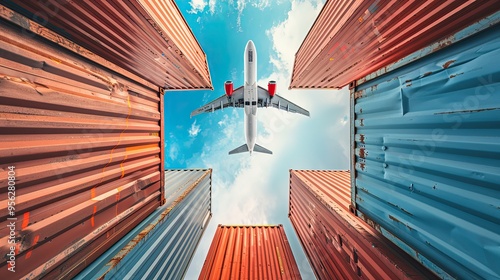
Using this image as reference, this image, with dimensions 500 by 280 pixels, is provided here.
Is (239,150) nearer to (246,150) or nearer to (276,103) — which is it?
(246,150)

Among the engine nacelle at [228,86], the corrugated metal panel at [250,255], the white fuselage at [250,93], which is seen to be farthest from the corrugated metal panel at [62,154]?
the white fuselage at [250,93]

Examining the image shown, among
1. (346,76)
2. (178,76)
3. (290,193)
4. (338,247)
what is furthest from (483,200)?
(290,193)

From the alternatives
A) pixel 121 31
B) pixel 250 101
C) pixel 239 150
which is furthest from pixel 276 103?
pixel 121 31

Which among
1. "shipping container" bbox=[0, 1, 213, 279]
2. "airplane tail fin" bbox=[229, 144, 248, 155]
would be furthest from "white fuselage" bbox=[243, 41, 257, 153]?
"shipping container" bbox=[0, 1, 213, 279]

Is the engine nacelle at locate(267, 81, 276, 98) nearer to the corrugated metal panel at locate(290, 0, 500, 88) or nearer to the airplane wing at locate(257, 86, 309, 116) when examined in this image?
the airplane wing at locate(257, 86, 309, 116)

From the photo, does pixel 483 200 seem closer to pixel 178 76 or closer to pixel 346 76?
pixel 346 76

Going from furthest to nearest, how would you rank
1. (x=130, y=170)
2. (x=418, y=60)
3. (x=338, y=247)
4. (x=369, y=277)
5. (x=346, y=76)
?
(x=346, y=76) → (x=338, y=247) → (x=130, y=170) → (x=369, y=277) → (x=418, y=60)
